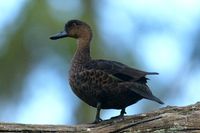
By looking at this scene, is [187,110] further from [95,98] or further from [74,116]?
[74,116]

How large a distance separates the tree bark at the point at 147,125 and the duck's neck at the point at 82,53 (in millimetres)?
856

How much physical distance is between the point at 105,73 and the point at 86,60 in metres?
0.38

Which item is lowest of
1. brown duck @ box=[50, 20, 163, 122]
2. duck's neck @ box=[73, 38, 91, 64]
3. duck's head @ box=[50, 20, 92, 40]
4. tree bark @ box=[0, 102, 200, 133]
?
tree bark @ box=[0, 102, 200, 133]

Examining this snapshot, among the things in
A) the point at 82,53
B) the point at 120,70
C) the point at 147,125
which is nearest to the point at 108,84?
the point at 120,70

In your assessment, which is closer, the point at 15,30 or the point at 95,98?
the point at 95,98

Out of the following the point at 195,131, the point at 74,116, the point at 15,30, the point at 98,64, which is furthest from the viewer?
the point at 15,30

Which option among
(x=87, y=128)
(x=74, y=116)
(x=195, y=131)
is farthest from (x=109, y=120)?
(x=74, y=116)

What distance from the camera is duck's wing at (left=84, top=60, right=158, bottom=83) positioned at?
5539mm

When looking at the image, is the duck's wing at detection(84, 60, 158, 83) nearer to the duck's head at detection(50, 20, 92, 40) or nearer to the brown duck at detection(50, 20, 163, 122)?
the brown duck at detection(50, 20, 163, 122)

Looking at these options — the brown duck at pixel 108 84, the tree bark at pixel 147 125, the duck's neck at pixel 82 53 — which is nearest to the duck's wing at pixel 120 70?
the brown duck at pixel 108 84

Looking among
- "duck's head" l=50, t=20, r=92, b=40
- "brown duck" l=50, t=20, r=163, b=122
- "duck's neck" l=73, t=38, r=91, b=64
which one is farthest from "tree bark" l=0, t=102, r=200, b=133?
"duck's head" l=50, t=20, r=92, b=40

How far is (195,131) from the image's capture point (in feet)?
16.2

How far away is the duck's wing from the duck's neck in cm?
16

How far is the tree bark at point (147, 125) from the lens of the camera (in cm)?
498
